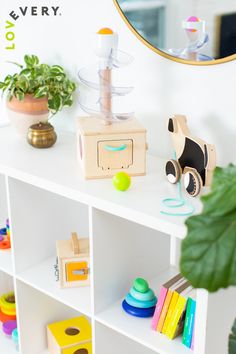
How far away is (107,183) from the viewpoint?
Answer: 162cm

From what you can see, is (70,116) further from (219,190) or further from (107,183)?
(219,190)

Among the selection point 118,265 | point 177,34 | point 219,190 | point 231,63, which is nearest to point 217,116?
point 231,63

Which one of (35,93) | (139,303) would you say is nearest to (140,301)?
(139,303)

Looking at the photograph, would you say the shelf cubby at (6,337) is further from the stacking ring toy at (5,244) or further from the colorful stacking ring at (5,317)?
the stacking ring toy at (5,244)

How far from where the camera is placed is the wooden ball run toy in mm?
1646

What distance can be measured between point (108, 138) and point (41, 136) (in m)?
0.35

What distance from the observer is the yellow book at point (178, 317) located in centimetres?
153

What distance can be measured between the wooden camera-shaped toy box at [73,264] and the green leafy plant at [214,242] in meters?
1.00

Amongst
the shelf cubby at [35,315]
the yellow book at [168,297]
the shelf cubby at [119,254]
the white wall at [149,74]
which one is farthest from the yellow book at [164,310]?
the shelf cubby at [35,315]

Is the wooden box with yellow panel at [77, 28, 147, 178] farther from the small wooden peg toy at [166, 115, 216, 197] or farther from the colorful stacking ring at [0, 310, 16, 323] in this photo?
the colorful stacking ring at [0, 310, 16, 323]

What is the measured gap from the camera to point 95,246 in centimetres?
159

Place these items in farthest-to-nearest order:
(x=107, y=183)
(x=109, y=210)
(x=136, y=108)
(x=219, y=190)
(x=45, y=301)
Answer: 1. (x=45, y=301)
2. (x=136, y=108)
3. (x=107, y=183)
4. (x=109, y=210)
5. (x=219, y=190)

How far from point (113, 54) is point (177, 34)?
7.7 inches

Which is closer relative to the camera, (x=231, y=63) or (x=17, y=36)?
(x=231, y=63)
